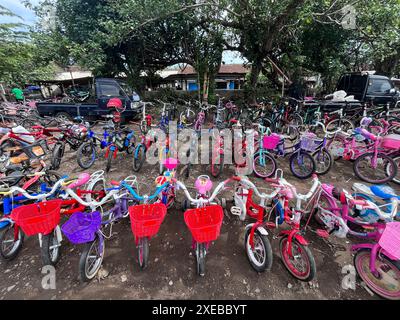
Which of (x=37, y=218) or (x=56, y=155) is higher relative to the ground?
(x=37, y=218)

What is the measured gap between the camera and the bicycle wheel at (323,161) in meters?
3.90

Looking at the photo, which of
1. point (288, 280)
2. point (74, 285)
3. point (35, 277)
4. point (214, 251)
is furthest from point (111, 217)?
point (288, 280)

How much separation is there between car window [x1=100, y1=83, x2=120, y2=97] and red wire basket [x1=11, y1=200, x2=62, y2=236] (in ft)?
22.3

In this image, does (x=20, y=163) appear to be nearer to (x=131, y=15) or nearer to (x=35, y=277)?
(x=35, y=277)

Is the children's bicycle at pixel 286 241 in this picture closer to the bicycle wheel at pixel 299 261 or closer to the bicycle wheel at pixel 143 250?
the bicycle wheel at pixel 299 261

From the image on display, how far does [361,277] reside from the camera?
1.94 m

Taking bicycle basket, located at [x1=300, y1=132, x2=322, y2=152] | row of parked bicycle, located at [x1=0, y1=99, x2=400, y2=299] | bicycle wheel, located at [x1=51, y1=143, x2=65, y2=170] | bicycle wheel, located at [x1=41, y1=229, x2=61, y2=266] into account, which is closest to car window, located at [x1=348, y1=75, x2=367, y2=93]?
row of parked bicycle, located at [x1=0, y1=99, x2=400, y2=299]

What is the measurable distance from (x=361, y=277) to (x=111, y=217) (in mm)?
3008

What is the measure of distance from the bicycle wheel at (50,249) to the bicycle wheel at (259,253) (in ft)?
7.37

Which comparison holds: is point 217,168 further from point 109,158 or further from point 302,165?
point 109,158

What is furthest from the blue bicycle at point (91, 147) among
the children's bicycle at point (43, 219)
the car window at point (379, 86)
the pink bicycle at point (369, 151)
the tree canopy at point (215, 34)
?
the car window at point (379, 86)

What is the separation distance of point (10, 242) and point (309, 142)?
5.05 meters

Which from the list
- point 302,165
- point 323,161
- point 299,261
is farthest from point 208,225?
point 323,161

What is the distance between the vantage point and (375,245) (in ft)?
5.90
